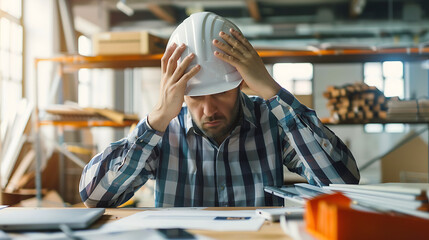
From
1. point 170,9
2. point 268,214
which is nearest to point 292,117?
point 268,214

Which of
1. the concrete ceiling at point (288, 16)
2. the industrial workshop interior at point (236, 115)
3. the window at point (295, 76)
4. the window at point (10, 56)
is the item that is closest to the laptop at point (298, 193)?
the industrial workshop interior at point (236, 115)

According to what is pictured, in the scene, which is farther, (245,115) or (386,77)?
(386,77)

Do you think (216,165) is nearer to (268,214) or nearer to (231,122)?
(231,122)

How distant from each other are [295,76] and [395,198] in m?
9.11

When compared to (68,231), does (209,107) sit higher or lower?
higher

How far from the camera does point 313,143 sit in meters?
1.28

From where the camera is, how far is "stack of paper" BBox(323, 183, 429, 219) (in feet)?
2.23

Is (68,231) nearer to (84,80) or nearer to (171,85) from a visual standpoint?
(171,85)

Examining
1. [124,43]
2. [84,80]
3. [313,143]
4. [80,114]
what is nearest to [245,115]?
[313,143]

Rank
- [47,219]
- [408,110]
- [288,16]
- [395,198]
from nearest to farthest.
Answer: [395,198], [47,219], [408,110], [288,16]

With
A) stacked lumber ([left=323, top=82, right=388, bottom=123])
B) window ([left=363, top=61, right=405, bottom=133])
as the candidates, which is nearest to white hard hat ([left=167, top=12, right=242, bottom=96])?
stacked lumber ([left=323, top=82, right=388, bottom=123])

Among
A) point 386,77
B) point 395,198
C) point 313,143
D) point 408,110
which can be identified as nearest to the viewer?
point 395,198

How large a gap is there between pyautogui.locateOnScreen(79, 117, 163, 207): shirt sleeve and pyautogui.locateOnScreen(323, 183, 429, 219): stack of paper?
2.10 feet

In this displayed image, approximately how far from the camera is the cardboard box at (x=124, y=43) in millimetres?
2885
